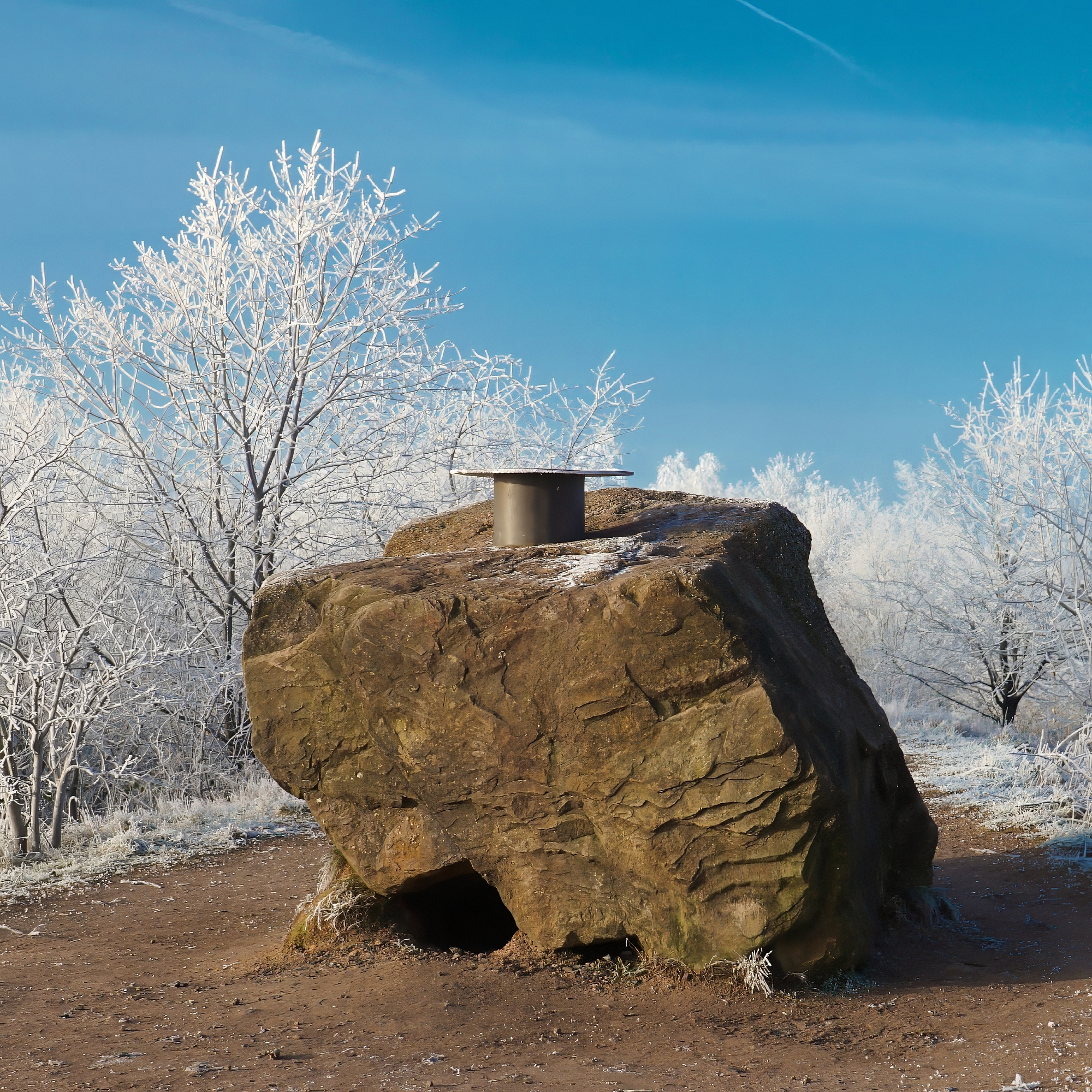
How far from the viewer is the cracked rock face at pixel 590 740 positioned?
4223 mm

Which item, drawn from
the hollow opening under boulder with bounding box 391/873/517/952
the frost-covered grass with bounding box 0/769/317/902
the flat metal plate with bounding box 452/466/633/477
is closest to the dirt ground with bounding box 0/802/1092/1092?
the hollow opening under boulder with bounding box 391/873/517/952

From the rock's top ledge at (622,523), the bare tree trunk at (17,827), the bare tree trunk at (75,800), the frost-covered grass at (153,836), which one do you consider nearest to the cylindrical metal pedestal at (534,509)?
the rock's top ledge at (622,523)

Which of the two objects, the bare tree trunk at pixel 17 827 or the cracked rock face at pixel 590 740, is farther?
the bare tree trunk at pixel 17 827

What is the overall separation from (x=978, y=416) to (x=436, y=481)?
7772 millimetres

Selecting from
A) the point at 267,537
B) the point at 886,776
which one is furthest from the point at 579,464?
the point at 886,776

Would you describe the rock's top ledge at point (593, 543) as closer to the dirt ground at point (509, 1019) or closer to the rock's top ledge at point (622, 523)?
the rock's top ledge at point (622, 523)

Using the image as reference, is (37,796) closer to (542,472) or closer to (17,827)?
(17,827)

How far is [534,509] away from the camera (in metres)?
5.22

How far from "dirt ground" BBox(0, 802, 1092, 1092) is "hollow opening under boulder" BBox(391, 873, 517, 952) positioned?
29cm

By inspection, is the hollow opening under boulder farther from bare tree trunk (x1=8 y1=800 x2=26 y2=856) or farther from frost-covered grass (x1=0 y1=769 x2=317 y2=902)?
bare tree trunk (x1=8 y1=800 x2=26 y2=856)

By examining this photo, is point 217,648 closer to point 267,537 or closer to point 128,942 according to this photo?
point 267,537

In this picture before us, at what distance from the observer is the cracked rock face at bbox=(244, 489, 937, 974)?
422 centimetres

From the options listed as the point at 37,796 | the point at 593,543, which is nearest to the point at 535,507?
the point at 593,543

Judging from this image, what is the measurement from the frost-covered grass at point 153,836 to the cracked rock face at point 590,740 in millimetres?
3165
